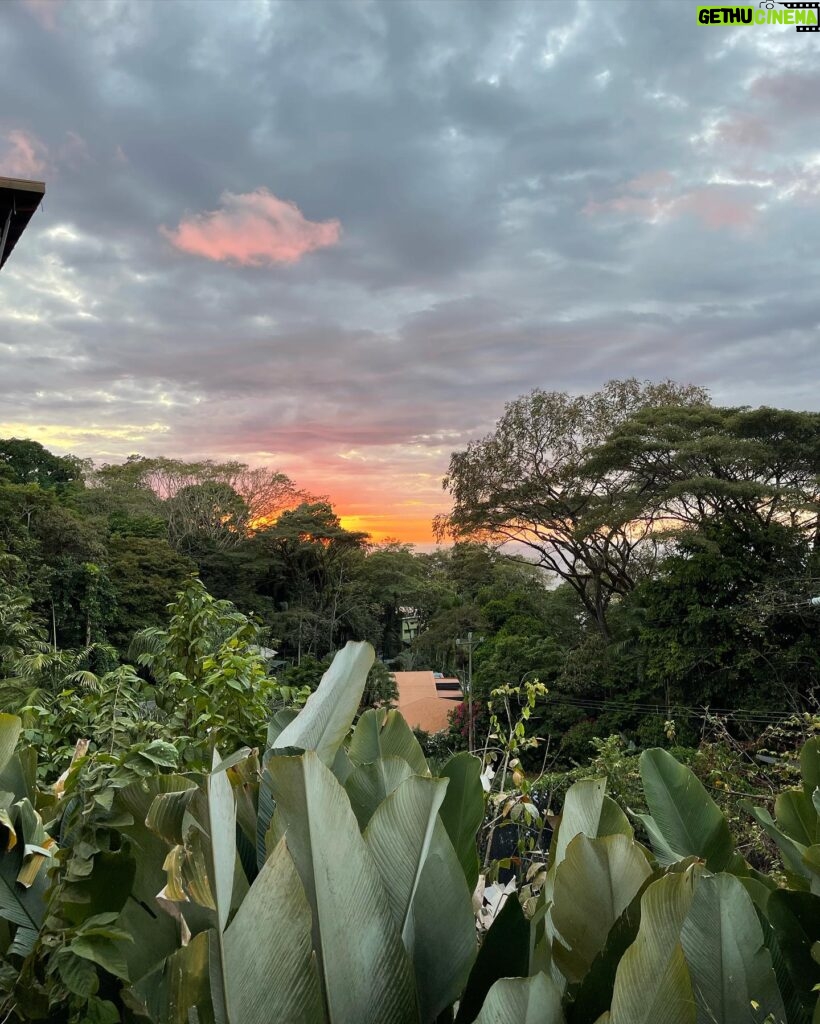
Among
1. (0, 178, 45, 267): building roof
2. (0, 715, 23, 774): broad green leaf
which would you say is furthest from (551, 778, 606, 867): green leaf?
(0, 178, 45, 267): building roof

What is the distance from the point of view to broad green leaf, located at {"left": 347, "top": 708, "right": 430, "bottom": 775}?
63 centimetres

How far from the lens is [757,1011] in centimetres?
37

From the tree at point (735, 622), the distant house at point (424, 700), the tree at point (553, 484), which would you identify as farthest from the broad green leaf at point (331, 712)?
the distant house at point (424, 700)

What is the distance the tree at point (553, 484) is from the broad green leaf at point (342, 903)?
12857mm

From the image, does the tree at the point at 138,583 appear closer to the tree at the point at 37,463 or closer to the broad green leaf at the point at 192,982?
the tree at the point at 37,463

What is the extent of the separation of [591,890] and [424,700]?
17957 mm

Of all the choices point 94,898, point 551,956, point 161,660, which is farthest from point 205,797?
point 161,660

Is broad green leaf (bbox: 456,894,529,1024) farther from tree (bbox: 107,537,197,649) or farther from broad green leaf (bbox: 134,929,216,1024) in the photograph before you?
tree (bbox: 107,537,197,649)

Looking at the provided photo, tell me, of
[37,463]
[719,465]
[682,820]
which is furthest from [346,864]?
[37,463]

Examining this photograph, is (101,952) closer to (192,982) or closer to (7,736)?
(192,982)

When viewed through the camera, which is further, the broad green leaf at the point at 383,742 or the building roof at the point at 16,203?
the building roof at the point at 16,203

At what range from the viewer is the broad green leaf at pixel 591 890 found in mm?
408

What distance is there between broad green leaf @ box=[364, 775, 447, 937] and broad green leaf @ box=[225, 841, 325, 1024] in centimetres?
9

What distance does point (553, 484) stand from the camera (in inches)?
525
